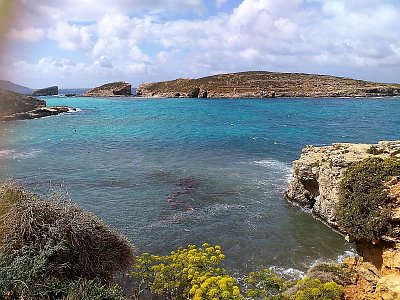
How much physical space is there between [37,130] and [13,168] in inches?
1263

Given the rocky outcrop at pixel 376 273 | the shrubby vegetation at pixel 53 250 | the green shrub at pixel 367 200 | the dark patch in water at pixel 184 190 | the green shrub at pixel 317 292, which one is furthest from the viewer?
the dark patch in water at pixel 184 190

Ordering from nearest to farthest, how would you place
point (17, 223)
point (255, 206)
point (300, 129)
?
point (17, 223) < point (255, 206) < point (300, 129)

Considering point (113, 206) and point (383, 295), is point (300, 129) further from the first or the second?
point (383, 295)

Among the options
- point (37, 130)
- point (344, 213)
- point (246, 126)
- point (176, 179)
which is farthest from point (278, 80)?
point (344, 213)

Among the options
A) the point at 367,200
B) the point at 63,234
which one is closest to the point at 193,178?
the point at 367,200

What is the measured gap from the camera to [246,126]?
7050 centimetres

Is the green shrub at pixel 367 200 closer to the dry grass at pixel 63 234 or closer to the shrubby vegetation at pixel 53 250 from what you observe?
the shrubby vegetation at pixel 53 250

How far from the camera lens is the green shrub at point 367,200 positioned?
47.1ft

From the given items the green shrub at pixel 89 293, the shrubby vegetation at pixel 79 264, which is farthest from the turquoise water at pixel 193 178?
the green shrub at pixel 89 293

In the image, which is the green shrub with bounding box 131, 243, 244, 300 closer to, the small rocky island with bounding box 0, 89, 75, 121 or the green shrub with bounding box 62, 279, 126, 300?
the green shrub with bounding box 62, 279, 126, 300

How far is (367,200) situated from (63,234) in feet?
38.6

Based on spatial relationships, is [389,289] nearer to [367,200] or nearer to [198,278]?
[198,278]

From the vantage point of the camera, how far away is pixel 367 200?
14945mm

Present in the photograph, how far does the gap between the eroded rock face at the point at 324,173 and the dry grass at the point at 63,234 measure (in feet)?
46.3
